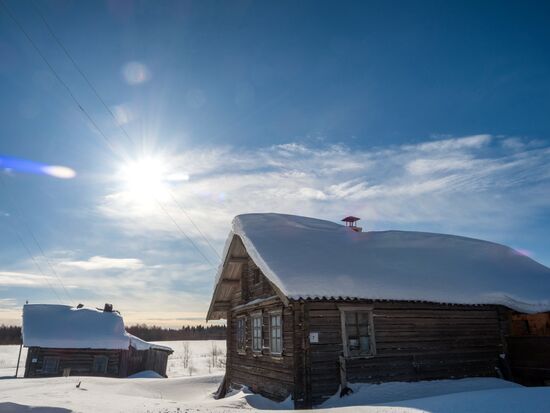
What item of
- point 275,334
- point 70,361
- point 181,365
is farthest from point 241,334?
point 181,365

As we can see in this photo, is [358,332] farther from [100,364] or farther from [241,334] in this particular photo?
[100,364]

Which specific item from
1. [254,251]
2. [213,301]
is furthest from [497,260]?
[213,301]

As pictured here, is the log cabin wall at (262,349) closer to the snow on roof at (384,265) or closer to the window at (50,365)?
the snow on roof at (384,265)

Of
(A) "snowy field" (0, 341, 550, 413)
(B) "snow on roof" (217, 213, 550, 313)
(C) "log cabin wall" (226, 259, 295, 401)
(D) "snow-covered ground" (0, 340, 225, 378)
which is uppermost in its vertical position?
(B) "snow on roof" (217, 213, 550, 313)

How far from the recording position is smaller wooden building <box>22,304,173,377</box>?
32.4m

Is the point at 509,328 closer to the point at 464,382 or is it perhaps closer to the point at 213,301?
the point at 464,382

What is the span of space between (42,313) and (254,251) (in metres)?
30.6

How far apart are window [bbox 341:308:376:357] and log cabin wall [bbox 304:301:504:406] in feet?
0.53

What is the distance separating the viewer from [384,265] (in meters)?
14.7

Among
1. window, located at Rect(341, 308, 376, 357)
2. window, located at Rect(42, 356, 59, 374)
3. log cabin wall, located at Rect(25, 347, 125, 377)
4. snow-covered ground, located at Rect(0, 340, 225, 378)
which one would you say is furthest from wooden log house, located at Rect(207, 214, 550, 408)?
snow-covered ground, located at Rect(0, 340, 225, 378)

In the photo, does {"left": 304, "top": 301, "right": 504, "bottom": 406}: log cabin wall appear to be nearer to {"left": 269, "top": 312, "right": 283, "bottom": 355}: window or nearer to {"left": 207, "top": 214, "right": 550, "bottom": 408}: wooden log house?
{"left": 207, "top": 214, "right": 550, "bottom": 408}: wooden log house

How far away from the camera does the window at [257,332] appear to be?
A: 1487 centimetres

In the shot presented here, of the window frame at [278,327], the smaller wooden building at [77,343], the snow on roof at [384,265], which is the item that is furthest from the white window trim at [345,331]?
the smaller wooden building at [77,343]

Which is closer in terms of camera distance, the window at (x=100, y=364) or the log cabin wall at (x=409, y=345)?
the log cabin wall at (x=409, y=345)
